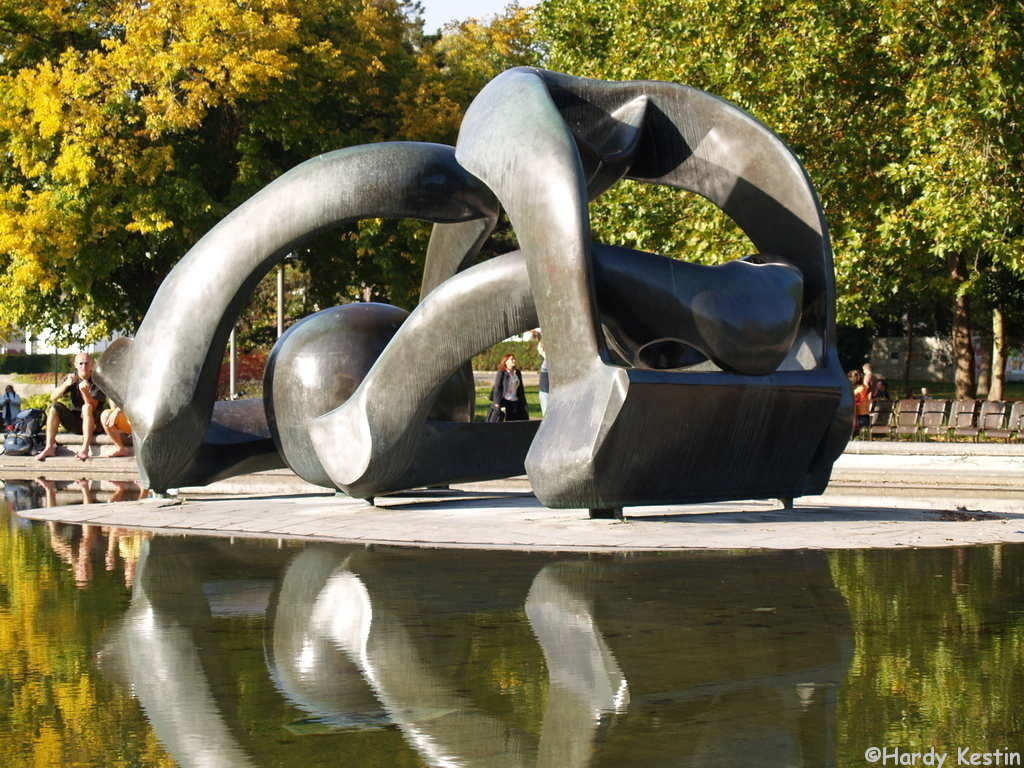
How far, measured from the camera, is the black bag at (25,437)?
74.8 ft

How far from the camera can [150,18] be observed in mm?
30891

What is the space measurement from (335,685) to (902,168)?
1976cm

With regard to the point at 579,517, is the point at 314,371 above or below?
above

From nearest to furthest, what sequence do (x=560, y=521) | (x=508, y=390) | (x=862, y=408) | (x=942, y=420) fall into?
(x=560, y=521) → (x=508, y=390) → (x=942, y=420) → (x=862, y=408)

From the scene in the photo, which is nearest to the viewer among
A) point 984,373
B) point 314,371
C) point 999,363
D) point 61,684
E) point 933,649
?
point 61,684

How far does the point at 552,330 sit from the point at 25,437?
1342 centimetres

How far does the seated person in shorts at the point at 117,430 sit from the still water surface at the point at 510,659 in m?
10.1

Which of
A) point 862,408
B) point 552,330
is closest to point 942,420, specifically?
point 862,408

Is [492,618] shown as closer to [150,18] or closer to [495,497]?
[495,497]

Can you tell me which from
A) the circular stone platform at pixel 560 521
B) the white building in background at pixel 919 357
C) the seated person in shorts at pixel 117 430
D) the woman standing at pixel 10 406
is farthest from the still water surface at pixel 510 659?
the white building in background at pixel 919 357

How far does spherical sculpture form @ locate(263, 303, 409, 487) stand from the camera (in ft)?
46.1

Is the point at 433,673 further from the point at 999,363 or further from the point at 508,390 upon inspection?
the point at 999,363

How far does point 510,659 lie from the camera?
7168mm

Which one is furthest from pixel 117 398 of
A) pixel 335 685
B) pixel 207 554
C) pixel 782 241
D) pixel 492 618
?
pixel 335 685
